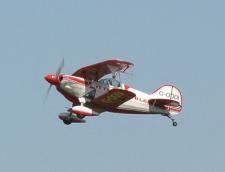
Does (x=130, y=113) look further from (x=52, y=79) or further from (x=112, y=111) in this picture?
(x=52, y=79)

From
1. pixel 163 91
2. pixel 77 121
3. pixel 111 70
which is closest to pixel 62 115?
pixel 77 121

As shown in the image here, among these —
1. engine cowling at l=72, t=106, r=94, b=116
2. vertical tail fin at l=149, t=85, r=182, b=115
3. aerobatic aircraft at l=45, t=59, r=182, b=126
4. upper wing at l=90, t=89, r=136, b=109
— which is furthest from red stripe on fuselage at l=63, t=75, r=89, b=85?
vertical tail fin at l=149, t=85, r=182, b=115

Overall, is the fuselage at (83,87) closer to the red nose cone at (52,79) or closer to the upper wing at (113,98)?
the red nose cone at (52,79)

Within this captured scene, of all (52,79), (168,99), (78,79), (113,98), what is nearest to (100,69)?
(78,79)

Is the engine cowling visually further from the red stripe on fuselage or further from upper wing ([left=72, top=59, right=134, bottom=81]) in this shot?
upper wing ([left=72, top=59, right=134, bottom=81])

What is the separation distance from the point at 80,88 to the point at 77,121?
1.43 meters

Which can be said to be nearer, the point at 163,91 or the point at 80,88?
the point at 80,88

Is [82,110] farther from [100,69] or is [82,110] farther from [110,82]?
[100,69]

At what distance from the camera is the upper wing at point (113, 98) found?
31720mm

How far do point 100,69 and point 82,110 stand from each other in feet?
7.38

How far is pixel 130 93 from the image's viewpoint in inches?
1248

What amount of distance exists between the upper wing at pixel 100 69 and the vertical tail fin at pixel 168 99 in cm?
276

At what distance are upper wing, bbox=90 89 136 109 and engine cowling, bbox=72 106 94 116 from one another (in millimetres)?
529

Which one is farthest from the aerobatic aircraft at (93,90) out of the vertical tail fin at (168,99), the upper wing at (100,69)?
the vertical tail fin at (168,99)
